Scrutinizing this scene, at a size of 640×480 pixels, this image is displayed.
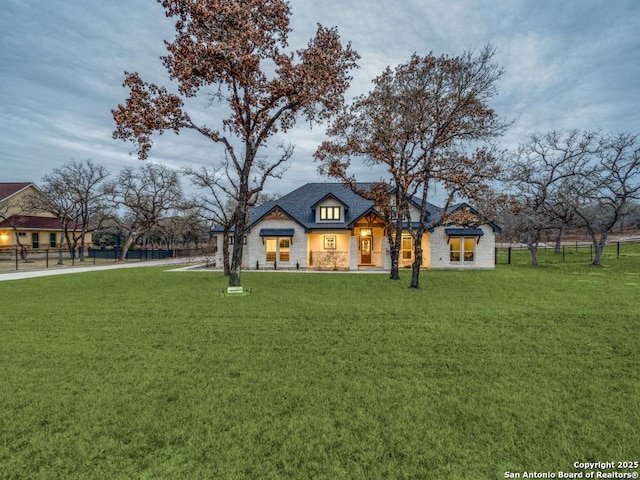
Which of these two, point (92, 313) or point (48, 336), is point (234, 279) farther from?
point (48, 336)

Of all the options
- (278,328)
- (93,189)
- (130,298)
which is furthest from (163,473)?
(93,189)

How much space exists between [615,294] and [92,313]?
751 inches

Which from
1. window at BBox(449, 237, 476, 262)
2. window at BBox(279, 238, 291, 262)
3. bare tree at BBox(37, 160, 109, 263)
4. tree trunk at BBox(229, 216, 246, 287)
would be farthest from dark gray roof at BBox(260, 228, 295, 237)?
bare tree at BBox(37, 160, 109, 263)

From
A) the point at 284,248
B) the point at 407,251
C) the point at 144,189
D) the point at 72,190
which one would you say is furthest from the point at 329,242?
the point at 72,190

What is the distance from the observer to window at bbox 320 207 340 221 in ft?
83.0

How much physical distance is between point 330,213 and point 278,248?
204 inches

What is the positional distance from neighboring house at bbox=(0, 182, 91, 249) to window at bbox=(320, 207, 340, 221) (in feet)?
110

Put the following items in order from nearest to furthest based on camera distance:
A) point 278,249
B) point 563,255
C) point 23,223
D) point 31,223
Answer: point 278,249, point 563,255, point 23,223, point 31,223

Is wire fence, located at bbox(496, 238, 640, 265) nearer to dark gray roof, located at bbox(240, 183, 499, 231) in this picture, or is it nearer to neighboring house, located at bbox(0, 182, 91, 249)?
dark gray roof, located at bbox(240, 183, 499, 231)

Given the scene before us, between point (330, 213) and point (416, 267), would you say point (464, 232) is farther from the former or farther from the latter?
point (416, 267)

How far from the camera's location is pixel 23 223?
3653 cm

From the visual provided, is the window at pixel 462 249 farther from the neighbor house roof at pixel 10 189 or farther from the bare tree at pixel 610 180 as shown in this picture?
the neighbor house roof at pixel 10 189

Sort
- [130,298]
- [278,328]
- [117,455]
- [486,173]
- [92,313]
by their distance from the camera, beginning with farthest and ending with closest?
1. [486,173]
2. [130,298]
3. [92,313]
4. [278,328]
5. [117,455]

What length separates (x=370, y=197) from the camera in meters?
18.3
